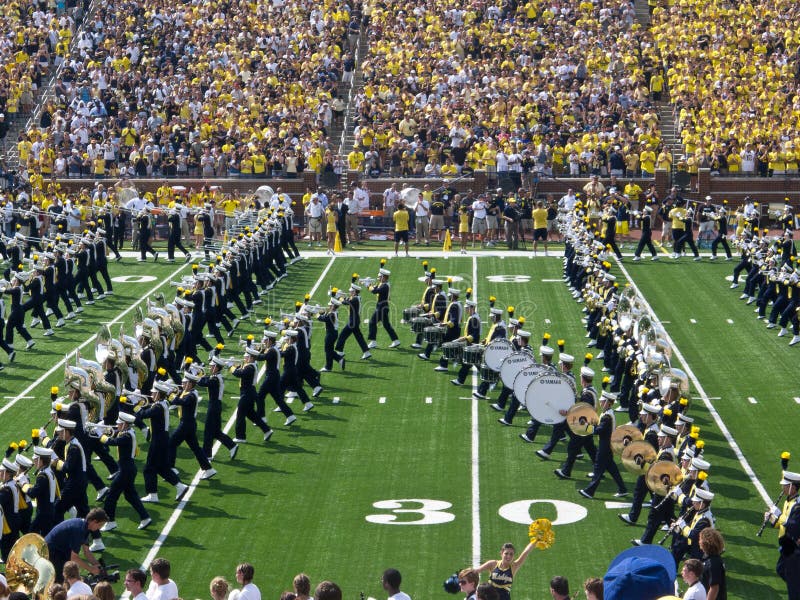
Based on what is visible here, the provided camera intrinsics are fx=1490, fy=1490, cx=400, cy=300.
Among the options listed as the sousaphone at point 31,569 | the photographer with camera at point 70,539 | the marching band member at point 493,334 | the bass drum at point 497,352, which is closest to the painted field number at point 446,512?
the bass drum at point 497,352

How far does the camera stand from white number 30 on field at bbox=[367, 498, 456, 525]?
55.7ft

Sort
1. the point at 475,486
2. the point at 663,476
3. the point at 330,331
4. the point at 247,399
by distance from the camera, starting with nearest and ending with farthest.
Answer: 1. the point at 663,476
2. the point at 475,486
3. the point at 247,399
4. the point at 330,331

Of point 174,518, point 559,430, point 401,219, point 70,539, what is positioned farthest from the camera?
point 401,219

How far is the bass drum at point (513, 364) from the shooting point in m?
20.4

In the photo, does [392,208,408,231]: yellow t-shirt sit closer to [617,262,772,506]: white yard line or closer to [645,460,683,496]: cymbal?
[617,262,772,506]: white yard line

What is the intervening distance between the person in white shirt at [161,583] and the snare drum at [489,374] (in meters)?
9.63

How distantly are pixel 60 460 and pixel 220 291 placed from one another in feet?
34.4

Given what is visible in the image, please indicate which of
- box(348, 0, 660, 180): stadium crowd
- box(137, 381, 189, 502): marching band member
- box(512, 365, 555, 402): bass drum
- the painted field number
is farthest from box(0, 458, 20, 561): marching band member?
box(348, 0, 660, 180): stadium crowd

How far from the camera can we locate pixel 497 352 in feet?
69.1

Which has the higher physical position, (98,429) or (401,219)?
(401,219)

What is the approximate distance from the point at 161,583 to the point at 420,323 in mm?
12449

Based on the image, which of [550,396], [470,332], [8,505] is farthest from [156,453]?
[470,332]

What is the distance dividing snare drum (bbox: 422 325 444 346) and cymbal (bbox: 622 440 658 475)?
738 cm

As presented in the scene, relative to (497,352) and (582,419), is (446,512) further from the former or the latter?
(497,352)
